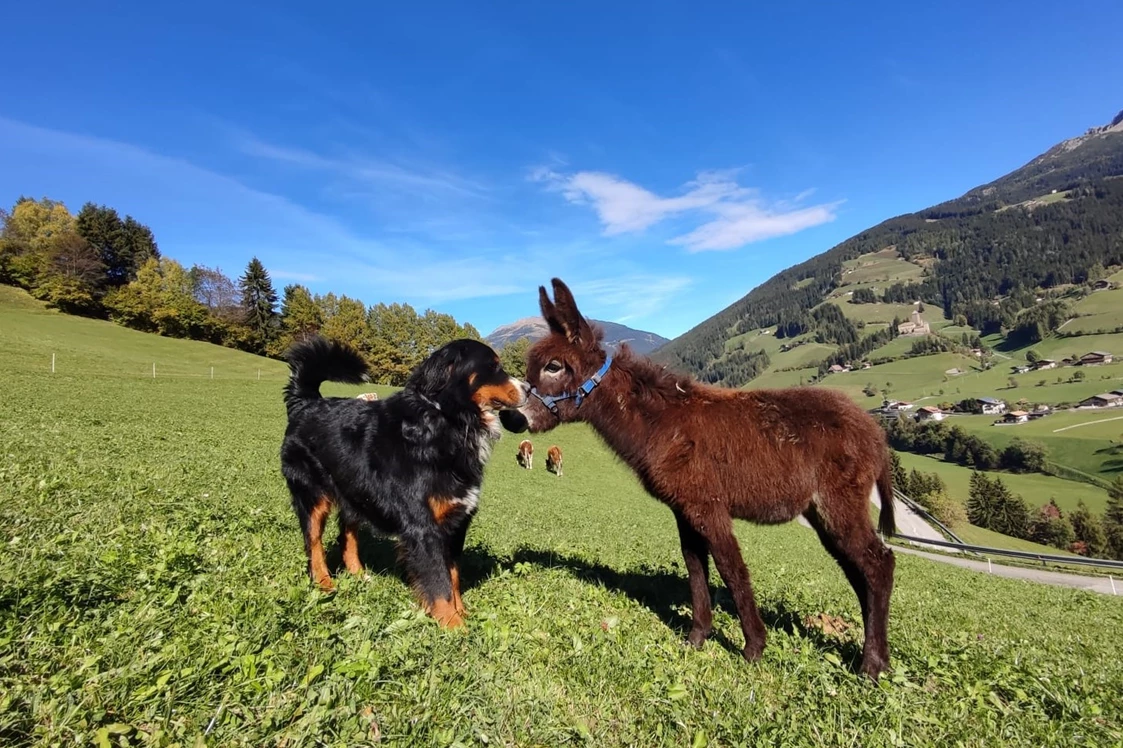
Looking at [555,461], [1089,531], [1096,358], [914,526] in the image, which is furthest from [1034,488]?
[555,461]

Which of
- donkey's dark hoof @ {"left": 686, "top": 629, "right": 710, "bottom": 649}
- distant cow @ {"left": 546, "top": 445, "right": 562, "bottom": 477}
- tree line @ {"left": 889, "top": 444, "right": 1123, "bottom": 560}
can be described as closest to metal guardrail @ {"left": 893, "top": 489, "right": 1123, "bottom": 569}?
distant cow @ {"left": 546, "top": 445, "right": 562, "bottom": 477}

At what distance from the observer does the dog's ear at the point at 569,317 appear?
5.31 m

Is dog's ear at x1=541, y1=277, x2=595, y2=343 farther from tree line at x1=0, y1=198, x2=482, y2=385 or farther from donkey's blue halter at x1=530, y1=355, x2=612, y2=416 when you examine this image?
tree line at x1=0, y1=198, x2=482, y2=385

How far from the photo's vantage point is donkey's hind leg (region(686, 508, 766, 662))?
447 centimetres

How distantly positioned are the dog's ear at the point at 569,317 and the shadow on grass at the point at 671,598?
9.84ft

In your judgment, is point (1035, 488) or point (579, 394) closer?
point (579, 394)

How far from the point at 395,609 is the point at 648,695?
2150mm

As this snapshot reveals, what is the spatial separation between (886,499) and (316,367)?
6.60 metres

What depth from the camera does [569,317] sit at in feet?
17.7

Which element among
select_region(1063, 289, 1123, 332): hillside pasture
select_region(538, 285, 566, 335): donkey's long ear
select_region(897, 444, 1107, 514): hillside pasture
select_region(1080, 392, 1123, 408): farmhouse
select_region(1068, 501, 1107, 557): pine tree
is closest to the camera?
select_region(538, 285, 566, 335): donkey's long ear

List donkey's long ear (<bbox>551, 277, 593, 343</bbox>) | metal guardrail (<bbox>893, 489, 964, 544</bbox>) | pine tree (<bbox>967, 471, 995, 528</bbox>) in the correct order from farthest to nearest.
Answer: pine tree (<bbox>967, 471, 995, 528</bbox>), metal guardrail (<bbox>893, 489, 964, 544</bbox>), donkey's long ear (<bbox>551, 277, 593, 343</bbox>)

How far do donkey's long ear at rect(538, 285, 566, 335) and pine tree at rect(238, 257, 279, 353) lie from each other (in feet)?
275

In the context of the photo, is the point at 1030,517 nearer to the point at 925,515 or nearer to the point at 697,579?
Result: the point at 925,515

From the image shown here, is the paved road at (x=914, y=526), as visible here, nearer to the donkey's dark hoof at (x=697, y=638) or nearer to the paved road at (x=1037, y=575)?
the paved road at (x=1037, y=575)
